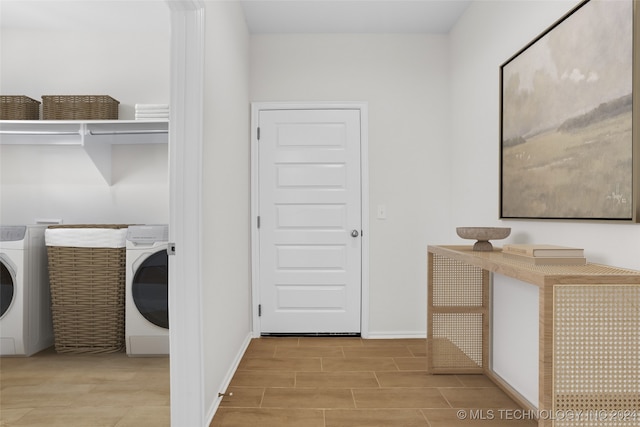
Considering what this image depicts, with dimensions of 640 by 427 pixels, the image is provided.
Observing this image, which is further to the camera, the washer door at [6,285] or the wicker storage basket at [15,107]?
the wicker storage basket at [15,107]

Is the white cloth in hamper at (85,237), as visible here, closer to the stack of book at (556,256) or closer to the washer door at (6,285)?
the washer door at (6,285)

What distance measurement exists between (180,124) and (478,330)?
7.32 ft

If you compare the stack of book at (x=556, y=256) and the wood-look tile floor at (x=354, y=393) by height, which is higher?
the stack of book at (x=556, y=256)

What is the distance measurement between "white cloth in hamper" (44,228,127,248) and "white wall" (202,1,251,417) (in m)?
0.90

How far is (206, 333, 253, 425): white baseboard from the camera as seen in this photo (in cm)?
212

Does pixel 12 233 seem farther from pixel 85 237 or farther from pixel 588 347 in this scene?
pixel 588 347

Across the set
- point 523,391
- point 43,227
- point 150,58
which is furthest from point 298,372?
point 150,58

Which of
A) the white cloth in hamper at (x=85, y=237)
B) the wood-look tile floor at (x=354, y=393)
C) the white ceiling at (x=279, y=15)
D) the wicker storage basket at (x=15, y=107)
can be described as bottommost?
the wood-look tile floor at (x=354, y=393)

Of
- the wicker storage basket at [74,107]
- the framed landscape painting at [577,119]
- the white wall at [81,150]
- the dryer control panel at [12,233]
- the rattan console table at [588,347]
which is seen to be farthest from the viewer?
the white wall at [81,150]

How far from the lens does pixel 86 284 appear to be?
3.09 metres

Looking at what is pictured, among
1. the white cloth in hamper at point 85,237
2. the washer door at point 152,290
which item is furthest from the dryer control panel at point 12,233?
the washer door at point 152,290

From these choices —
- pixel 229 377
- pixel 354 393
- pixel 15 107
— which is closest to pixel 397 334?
pixel 354 393

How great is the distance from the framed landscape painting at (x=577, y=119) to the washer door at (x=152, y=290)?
7.85 feet

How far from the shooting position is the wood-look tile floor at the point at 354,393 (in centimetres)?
213
